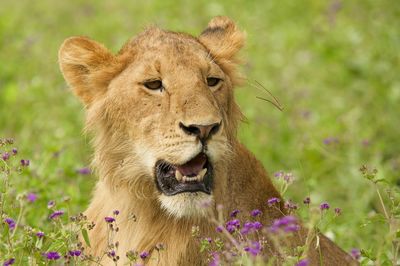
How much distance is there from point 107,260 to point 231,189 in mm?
768

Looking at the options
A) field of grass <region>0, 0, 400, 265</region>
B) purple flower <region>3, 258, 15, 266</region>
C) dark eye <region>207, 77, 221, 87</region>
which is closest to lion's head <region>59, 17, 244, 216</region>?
dark eye <region>207, 77, 221, 87</region>

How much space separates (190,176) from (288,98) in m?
5.02

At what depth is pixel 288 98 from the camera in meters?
9.34

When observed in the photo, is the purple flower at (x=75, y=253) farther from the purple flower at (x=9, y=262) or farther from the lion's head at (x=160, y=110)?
the lion's head at (x=160, y=110)

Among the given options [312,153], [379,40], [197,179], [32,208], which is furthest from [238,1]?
[197,179]

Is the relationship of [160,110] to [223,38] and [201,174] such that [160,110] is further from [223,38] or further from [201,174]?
[223,38]

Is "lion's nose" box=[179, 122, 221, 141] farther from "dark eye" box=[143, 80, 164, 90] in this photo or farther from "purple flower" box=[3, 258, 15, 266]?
"purple flower" box=[3, 258, 15, 266]

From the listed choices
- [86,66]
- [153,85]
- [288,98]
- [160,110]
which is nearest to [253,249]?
[160,110]

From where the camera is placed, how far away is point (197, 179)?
4.44 m

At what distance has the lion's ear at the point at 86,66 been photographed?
16.2 feet

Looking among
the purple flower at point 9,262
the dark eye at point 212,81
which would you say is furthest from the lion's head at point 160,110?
the purple flower at point 9,262

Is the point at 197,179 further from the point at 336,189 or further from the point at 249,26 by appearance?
the point at 249,26

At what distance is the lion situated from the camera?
14.6 ft

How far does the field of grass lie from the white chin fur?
944mm
